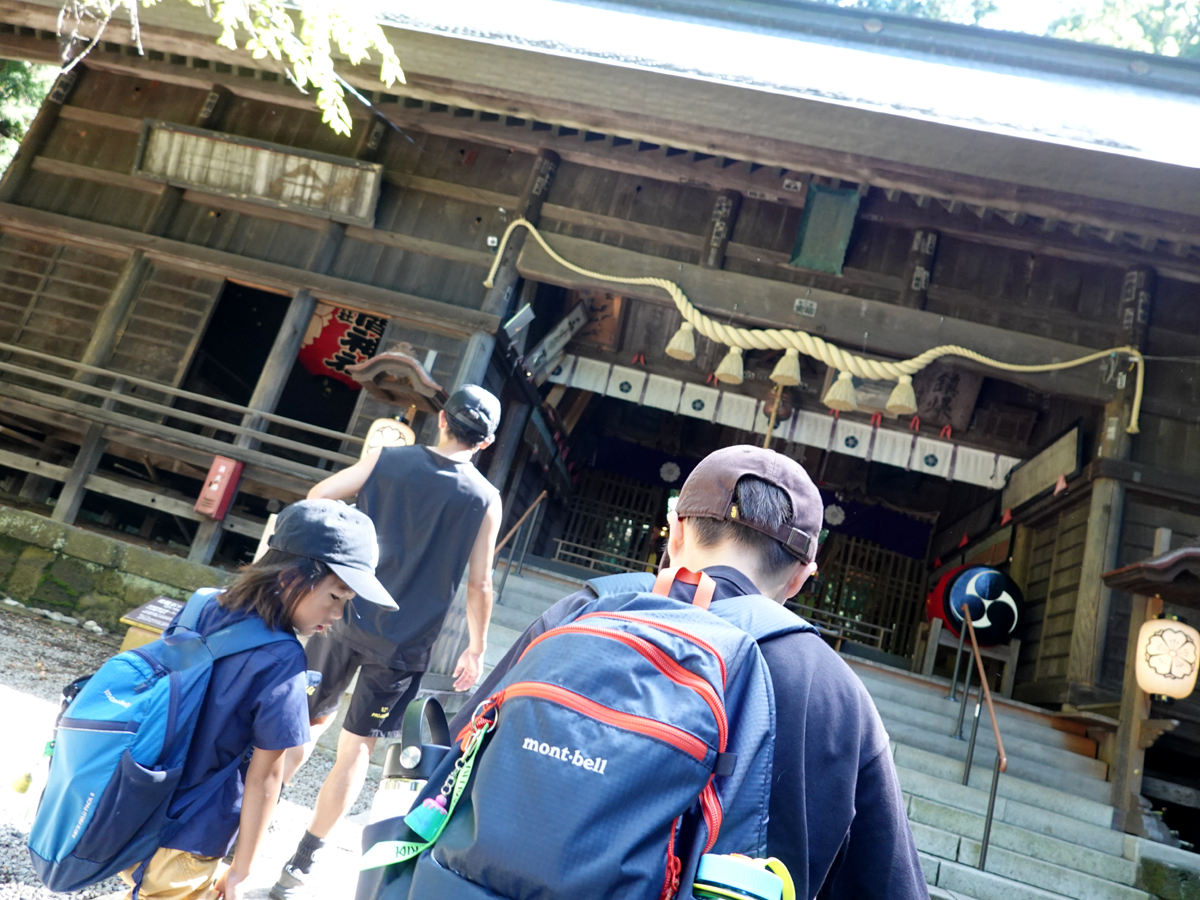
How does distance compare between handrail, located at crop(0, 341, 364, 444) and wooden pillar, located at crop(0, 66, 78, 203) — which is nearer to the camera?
handrail, located at crop(0, 341, 364, 444)

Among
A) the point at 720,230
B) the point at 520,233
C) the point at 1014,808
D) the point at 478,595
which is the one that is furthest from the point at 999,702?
the point at 520,233

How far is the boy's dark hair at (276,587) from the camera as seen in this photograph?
1.91 meters

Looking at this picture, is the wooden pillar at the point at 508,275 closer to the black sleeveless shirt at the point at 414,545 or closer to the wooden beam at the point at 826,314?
the wooden beam at the point at 826,314

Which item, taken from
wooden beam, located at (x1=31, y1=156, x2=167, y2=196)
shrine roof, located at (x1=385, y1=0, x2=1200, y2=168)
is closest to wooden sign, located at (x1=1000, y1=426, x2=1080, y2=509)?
shrine roof, located at (x1=385, y1=0, x2=1200, y2=168)

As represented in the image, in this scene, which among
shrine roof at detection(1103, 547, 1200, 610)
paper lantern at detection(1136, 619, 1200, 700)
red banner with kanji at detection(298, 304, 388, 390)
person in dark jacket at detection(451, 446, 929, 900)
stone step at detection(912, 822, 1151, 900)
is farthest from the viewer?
red banner with kanji at detection(298, 304, 388, 390)

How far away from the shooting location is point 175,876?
6.01 ft

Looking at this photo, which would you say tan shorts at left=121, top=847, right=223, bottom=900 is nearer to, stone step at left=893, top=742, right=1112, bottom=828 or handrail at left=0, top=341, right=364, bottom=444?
stone step at left=893, top=742, right=1112, bottom=828

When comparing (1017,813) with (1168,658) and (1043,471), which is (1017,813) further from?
(1043,471)

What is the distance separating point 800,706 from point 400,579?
Answer: 207cm

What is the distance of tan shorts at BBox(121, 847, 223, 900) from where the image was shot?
1815mm

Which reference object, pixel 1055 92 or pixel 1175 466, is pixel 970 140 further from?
pixel 1175 466

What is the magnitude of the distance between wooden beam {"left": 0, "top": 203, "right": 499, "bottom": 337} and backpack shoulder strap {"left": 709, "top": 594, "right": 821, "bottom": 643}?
752 centimetres

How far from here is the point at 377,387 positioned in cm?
753

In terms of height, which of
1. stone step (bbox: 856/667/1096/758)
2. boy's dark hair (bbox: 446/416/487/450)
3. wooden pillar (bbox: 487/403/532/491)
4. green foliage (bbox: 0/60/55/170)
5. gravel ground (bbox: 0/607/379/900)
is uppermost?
green foliage (bbox: 0/60/55/170)
